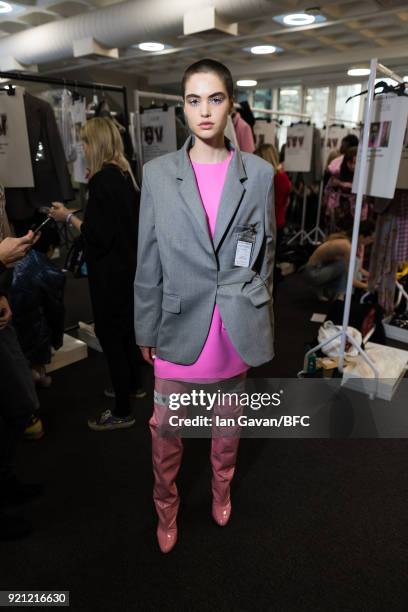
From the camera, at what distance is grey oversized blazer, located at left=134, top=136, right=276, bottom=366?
1265mm

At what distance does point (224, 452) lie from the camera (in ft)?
5.32

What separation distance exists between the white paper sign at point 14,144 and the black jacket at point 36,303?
473 mm

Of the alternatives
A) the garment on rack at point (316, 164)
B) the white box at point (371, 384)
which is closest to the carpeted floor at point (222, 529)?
the white box at point (371, 384)

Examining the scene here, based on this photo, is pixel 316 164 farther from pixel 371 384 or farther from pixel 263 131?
pixel 371 384

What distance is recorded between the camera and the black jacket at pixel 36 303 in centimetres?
236

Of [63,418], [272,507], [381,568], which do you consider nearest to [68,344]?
[63,418]

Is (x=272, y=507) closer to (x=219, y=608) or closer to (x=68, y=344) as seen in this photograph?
(x=219, y=608)

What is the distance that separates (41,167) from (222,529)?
8.02 ft

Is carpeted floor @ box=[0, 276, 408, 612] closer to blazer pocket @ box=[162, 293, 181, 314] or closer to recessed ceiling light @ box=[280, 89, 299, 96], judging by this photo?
blazer pocket @ box=[162, 293, 181, 314]

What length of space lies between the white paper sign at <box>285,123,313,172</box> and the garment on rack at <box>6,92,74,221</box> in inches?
146

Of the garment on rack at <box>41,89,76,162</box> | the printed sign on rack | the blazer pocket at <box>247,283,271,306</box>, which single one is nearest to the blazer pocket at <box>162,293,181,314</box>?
the blazer pocket at <box>247,283,271,306</box>

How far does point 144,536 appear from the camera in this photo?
65.3 inches

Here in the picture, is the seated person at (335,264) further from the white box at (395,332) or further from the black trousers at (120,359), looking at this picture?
the black trousers at (120,359)

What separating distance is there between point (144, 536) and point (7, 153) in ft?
7.13
